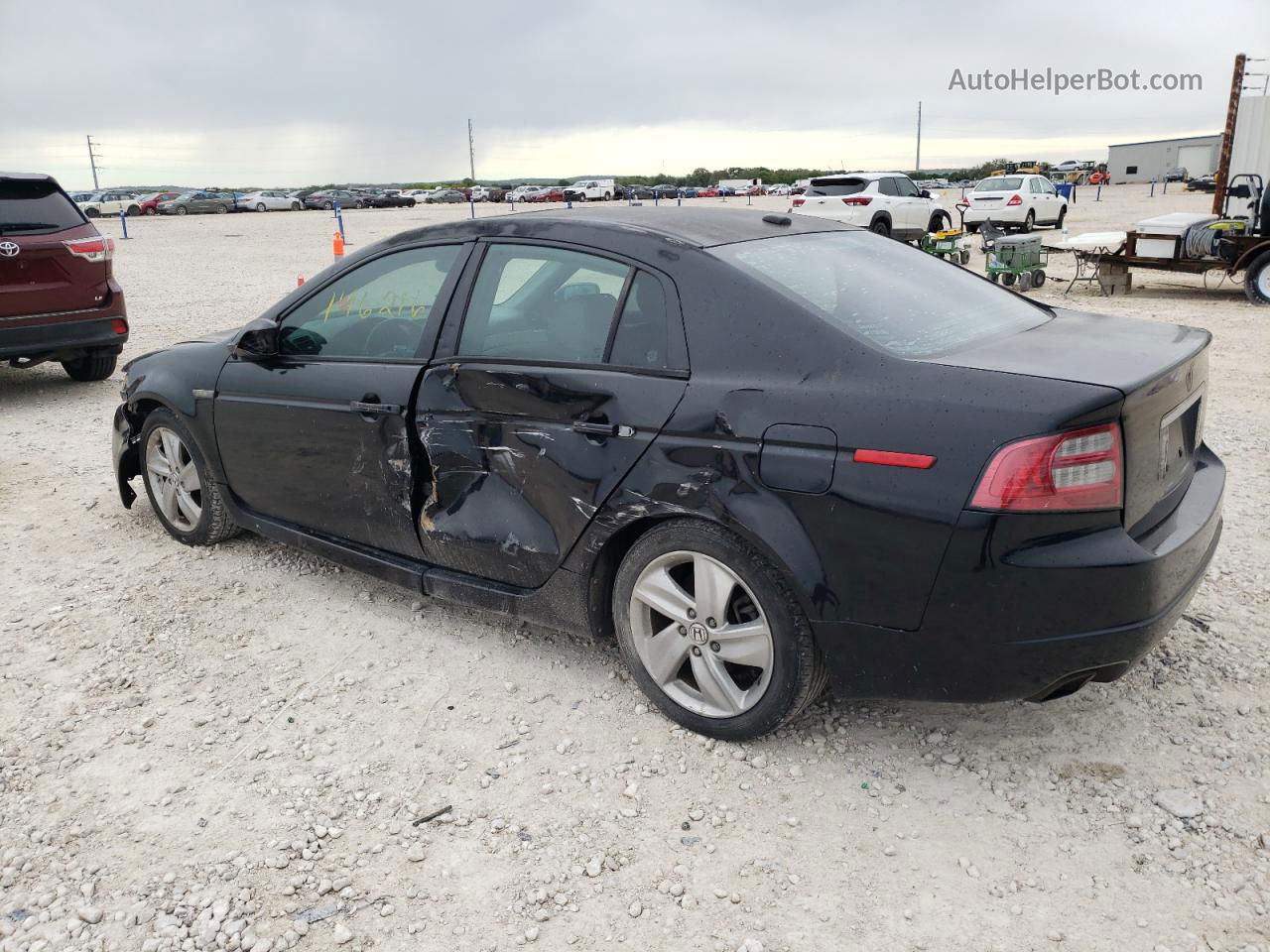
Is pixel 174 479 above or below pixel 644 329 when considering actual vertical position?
below

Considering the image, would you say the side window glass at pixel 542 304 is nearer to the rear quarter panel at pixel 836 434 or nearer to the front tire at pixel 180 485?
the rear quarter panel at pixel 836 434

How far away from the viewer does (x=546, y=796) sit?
2896 millimetres

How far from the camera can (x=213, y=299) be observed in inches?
580

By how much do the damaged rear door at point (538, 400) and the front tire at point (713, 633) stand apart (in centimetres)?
27

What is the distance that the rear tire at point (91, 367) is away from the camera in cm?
888

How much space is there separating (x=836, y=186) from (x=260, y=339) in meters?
21.8

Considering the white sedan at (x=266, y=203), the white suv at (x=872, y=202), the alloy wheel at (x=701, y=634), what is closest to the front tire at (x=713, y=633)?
the alloy wheel at (x=701, y=634)

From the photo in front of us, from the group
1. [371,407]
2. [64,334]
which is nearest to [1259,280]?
[371,407]

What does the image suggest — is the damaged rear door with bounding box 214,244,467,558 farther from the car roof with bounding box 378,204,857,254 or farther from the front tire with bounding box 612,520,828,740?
the front tire with bounding box 612,520,828,740

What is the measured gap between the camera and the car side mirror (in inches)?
160

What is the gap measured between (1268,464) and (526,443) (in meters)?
4.73

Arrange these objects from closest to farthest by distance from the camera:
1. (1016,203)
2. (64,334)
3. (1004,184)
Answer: (64,334) → (1016,203) → (1004,184)

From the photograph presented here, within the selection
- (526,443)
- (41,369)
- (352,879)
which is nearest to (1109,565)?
(526,443)

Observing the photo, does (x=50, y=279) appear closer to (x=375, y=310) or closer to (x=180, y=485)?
(x=180, y=485)
